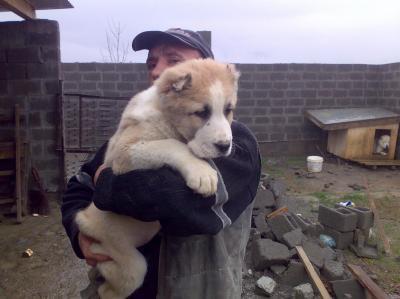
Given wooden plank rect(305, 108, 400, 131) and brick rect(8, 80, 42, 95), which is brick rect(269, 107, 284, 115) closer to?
wooden plank rect(305, 108, 400, 131)

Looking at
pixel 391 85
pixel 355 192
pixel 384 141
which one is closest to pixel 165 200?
pixel 355 192

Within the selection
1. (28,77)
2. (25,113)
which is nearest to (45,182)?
(25,113)

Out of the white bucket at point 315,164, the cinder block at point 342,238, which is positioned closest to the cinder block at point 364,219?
the cinder block at point 342,238

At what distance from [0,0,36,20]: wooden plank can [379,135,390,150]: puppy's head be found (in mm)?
7233

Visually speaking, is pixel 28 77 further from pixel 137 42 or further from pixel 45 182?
pixel 137 42

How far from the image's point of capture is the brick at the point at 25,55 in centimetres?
555

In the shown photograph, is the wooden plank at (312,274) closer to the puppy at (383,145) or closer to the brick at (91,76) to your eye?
the puppy at (383,145)

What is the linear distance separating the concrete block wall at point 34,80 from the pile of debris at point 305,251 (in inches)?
126

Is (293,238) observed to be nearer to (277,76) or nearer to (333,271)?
(333,271)

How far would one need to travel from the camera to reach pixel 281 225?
442 centimetres

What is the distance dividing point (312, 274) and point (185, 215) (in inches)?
109

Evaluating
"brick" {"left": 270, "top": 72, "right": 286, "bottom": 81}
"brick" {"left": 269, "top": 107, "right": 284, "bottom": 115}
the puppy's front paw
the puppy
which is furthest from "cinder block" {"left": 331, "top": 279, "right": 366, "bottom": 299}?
"brick" {"left": 270, "top": 72, "right": 286, "bottom": 81}

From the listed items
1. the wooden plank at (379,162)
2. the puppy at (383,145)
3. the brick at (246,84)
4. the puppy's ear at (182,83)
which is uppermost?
the brick at (246,84)

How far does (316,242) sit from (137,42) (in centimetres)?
325
